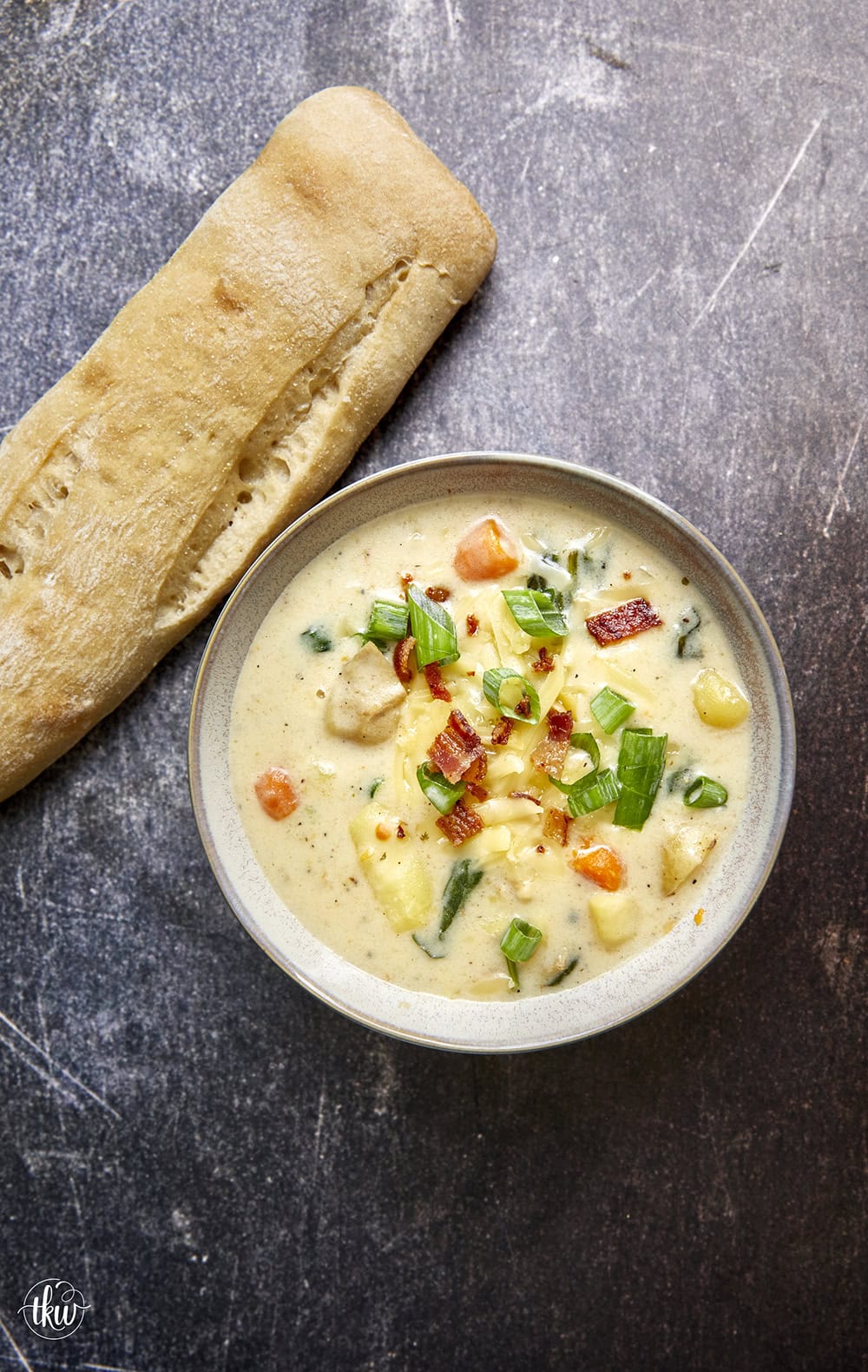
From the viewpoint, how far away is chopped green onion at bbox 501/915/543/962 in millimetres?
2324

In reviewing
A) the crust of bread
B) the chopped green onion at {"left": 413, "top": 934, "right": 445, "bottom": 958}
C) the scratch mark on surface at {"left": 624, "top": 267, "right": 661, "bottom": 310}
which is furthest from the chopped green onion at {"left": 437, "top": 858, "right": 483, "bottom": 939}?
the scratch mark on surface at {"left": 624, "top": 267, "right": 661, "bottom": 310}

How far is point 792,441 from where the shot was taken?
8.89 feet

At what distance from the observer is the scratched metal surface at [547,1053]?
2689mm

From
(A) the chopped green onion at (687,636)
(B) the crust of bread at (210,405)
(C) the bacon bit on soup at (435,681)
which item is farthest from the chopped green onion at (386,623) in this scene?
(A) the chopped green onion at (687,636)

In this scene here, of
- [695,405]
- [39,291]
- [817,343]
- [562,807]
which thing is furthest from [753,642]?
[39,291]

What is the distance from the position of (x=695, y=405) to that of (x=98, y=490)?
172 cm

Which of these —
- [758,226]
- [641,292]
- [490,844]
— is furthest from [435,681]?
[758,226]

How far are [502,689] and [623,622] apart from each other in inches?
14.5

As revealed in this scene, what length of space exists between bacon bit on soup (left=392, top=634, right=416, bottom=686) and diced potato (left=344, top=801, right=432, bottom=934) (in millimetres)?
336

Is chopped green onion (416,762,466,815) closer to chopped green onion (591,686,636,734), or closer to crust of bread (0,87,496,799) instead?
chopped green onion (591,686,636,734)

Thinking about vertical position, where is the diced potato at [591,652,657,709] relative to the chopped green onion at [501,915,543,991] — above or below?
above

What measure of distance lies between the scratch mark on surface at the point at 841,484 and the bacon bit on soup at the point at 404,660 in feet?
4.40

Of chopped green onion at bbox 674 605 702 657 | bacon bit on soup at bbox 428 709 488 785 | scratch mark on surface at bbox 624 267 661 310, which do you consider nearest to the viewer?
bacon bit on soup at bbox 428 709 488 785

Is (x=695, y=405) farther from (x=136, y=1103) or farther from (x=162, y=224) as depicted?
(x=136, y=1103)
